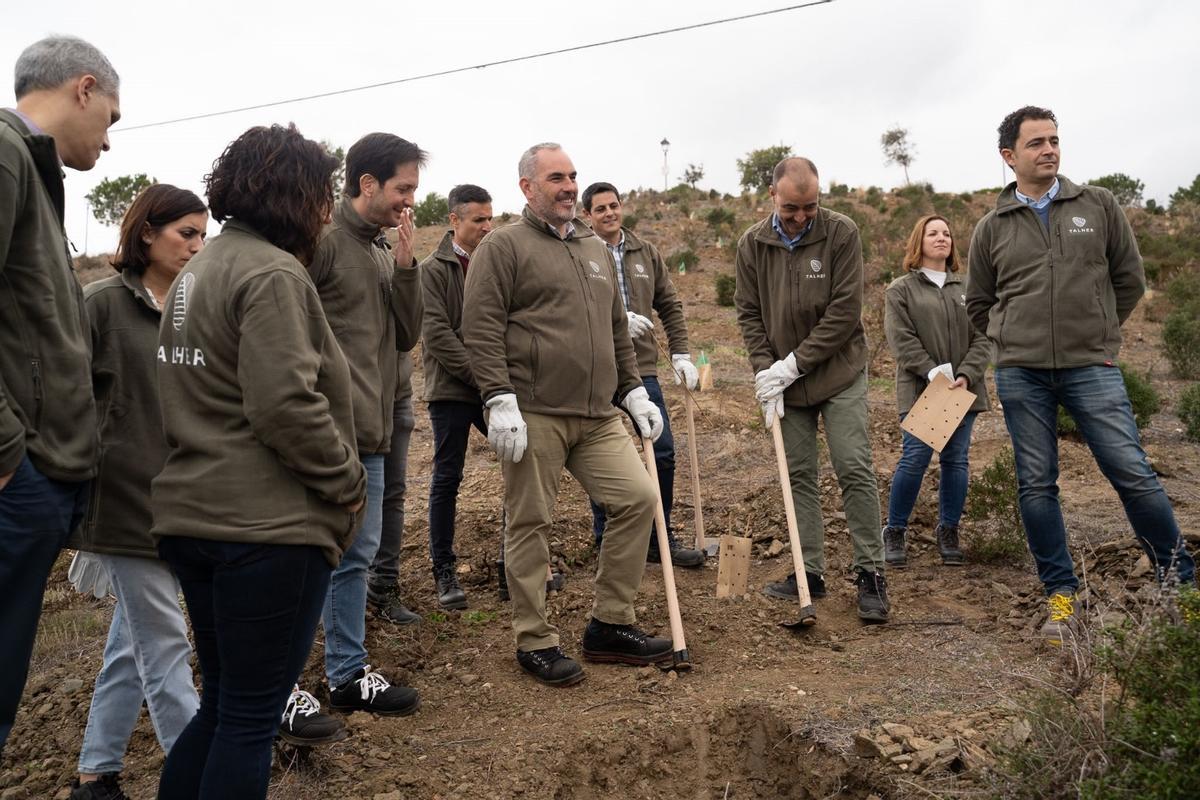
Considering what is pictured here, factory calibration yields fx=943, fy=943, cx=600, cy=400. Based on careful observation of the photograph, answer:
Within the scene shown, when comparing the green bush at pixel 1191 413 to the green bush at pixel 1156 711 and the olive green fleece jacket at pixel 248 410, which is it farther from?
the olive green fleece jacket at pixel 248 410

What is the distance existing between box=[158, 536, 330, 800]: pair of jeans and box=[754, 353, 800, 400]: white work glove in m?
2.98

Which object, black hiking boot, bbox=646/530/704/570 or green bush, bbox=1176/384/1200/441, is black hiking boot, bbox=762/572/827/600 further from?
green bush, bbox=1176/384/1200/441

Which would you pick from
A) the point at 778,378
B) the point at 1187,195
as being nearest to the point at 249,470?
the point at 778,378

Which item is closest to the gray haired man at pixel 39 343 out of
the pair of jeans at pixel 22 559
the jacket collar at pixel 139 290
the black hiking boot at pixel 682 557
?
the pair of jeans at pixel 22 559

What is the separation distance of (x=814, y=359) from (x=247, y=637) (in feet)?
10.9

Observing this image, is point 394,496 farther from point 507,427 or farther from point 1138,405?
point 1138,405

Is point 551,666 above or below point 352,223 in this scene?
below

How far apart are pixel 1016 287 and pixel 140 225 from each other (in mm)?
3708

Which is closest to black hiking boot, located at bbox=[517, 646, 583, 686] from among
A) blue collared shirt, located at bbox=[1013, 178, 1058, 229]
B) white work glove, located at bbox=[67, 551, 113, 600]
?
white work glove, located at bbox=[67, 551, 113, 600]

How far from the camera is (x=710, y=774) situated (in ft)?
11.6

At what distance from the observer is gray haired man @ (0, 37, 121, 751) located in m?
2.28

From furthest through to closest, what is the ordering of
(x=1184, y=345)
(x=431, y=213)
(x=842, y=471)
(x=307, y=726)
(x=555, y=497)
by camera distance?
(x=431, y=213) < (x=1184, y=345) < (x=842, y=471) < (x=555, y=497) < (x=307, y=726)

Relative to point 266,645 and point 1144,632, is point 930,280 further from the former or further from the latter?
point 266,645

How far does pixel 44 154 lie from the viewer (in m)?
2.37
